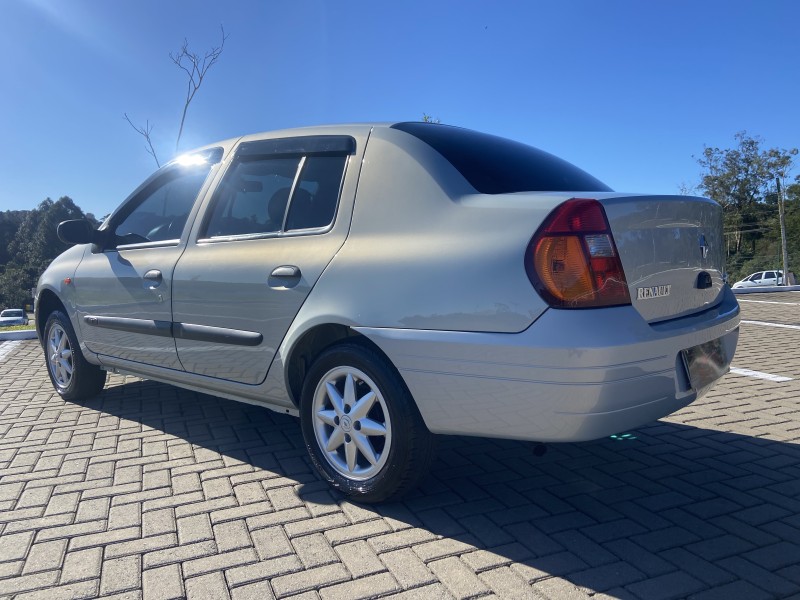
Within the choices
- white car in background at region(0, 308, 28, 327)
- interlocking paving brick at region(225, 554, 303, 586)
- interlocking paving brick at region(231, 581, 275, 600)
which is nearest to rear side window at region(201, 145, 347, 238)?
interlocking paving brick at region(225, 554, 303, 586)

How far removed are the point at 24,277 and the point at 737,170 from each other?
70116mm

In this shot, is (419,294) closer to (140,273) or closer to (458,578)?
(458,578)

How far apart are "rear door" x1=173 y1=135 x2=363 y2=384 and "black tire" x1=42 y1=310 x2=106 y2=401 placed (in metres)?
1.57

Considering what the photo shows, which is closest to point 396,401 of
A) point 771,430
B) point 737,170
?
point 771,430

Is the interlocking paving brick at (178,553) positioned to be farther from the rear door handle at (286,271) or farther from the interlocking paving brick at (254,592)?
the rear door handle at (286,271)

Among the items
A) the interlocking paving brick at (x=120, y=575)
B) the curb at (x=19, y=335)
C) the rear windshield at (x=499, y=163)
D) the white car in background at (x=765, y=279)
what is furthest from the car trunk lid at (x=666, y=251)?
the white car in background at (x=765, y=279)

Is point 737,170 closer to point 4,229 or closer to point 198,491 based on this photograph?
point 198,491

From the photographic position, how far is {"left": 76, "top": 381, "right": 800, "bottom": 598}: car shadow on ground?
2338 mm

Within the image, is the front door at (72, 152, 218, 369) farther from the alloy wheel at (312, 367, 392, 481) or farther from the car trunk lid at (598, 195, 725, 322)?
the car trunk lid at (598, 195, 725, 322)

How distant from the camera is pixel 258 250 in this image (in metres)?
3.34

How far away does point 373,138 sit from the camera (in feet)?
10.2

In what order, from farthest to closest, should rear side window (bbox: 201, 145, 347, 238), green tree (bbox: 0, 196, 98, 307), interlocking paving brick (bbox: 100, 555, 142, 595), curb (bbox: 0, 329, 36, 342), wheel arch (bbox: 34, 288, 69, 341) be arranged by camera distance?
green tree (bbox: 0, 196, 98, 307) < curb (bbox: 0, 329, 36, 342) < wheel arch (bbox: 34, 288, 69, 341) < rear side window (bbox: 201, 145, 347, 238) < interlocking paving brick (bbox: 100, 555, 142, 595)

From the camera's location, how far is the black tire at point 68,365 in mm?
4906

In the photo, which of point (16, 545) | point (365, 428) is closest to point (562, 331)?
point (365, 428)
